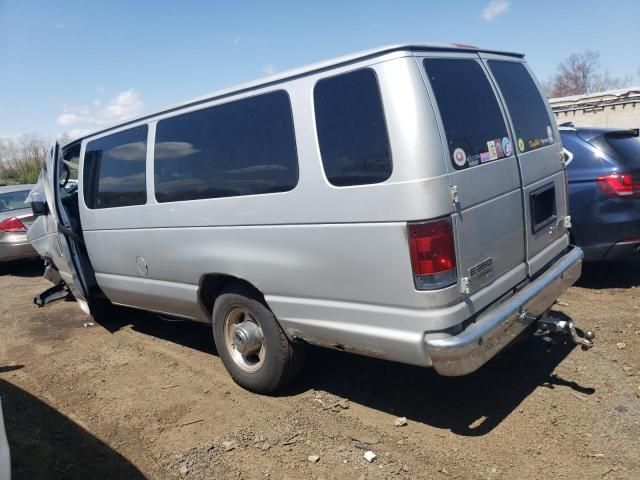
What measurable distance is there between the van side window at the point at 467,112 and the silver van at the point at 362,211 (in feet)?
0.04

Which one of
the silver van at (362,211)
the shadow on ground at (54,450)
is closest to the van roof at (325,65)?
the silver van at (362,211)

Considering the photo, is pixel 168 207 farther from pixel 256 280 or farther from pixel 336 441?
pixel 336 441

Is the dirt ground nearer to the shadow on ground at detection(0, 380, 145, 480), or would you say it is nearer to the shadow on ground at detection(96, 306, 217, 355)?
the shadow on ground at detection(0, 380, 145, 480)

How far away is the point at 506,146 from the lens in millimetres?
3414

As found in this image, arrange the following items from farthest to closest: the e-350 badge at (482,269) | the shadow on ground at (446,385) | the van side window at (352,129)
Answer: the shadow on ground at (446,385) < the e-350 badge at (482,269) < the van side window at (352,129)

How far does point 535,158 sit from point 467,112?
2.78 feet

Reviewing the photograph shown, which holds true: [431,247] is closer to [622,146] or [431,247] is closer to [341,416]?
[341,416]

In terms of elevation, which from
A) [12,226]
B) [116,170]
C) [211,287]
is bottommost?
[211,287]

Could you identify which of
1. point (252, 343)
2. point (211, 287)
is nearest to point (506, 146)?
point (252, 343)

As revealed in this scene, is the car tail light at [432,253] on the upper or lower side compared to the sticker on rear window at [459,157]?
lower

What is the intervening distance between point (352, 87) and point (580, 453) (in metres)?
2.49

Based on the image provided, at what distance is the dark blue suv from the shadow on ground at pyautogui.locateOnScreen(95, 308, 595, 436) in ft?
5.04

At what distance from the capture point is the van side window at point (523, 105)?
362 cm

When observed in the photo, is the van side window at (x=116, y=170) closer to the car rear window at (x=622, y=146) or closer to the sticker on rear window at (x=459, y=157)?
the sticker on rear window at (x=459, y=157)
